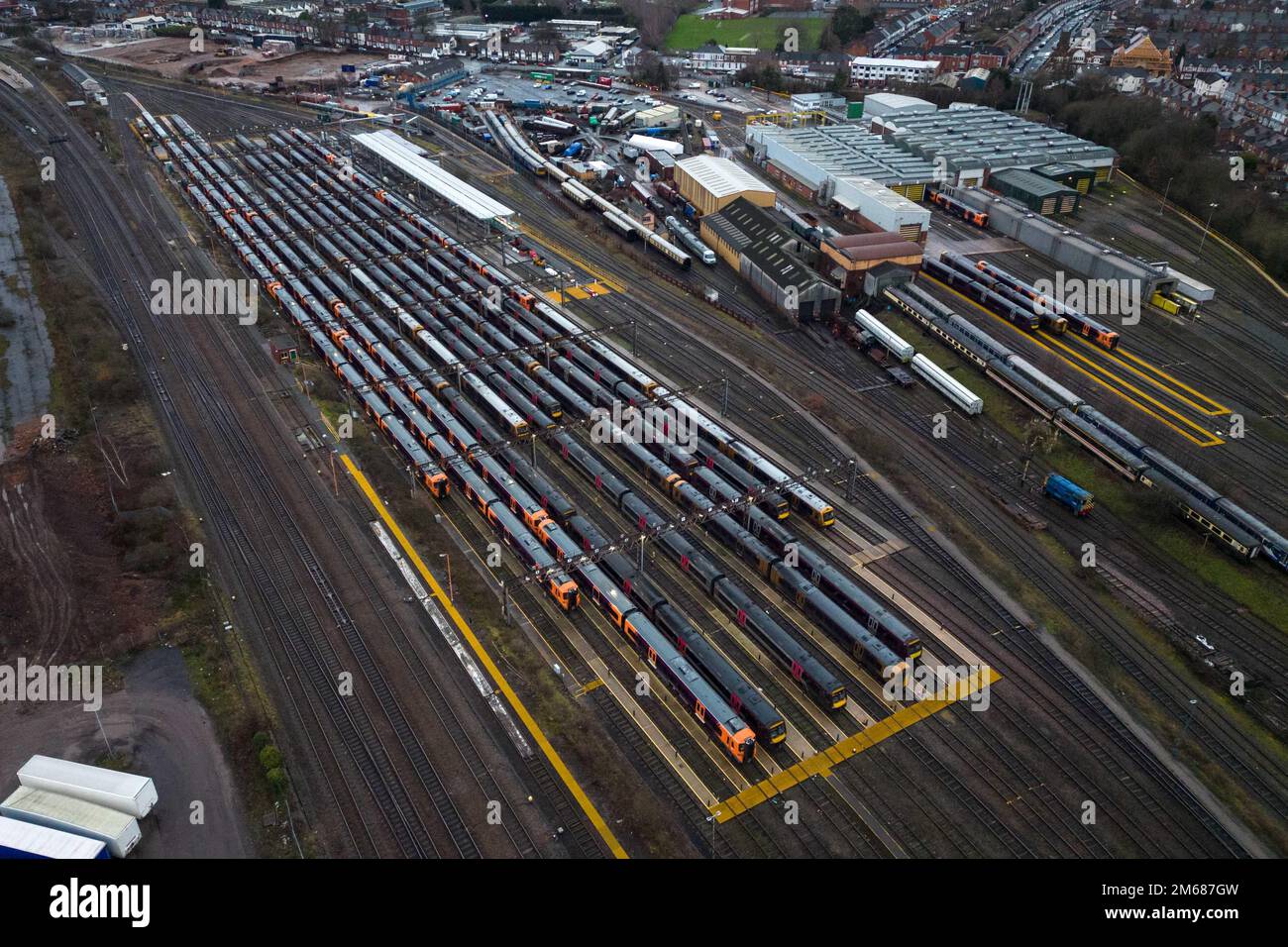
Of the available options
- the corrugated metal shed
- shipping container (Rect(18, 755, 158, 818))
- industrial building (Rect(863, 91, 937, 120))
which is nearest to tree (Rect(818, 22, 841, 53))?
industrial building (Rect(863, 91, 937, 120))

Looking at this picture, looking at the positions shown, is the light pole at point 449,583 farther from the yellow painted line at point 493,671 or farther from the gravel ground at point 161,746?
the gravel ground at point 161,746

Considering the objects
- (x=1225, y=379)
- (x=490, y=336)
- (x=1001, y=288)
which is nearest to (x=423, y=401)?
(x=490, y=336)

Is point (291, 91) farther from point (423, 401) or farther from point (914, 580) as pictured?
point (914, 580)

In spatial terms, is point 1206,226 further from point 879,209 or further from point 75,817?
point 75,817

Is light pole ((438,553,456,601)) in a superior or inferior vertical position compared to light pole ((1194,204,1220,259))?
inferior

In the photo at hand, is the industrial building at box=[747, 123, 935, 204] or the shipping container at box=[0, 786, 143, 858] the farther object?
the industrial building at box=[747, 123, 935, 204]

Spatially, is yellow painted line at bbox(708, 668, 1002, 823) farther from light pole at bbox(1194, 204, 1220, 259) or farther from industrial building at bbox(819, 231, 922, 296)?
light pole at bbox(1194, 204, 1220, 259)
